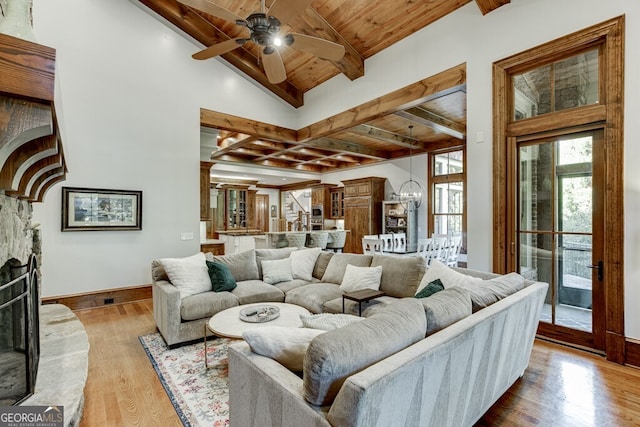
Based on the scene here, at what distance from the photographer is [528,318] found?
7.18 ft

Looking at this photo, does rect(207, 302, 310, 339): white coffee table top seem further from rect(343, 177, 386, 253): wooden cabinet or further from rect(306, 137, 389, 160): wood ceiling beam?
rect(343, 177, 386, 253): wooden cabinet

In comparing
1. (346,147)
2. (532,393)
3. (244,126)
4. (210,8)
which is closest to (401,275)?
(532,393)

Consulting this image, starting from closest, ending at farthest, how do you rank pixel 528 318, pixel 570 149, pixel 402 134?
pixel 528 318
pixel 570 149
pixel 402 134

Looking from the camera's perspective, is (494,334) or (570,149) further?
(570,149)

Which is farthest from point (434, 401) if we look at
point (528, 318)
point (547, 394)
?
point (547, 394)

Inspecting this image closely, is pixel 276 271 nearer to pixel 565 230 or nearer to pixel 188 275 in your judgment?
pixel 188 275

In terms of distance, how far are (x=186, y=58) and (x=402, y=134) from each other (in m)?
4.66

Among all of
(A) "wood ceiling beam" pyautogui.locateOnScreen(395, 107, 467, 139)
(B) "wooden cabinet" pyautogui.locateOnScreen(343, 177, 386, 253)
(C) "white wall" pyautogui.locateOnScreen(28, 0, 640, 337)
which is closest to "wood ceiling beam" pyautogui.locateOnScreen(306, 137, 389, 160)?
(B) "wooden cabinet" pyautogui.locateOnScreen(343, 177, 386, 253)

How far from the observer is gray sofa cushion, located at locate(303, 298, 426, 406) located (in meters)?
1.12

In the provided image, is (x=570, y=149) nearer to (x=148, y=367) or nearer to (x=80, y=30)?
(x=148, y=367)

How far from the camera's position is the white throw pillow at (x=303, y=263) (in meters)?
4.27

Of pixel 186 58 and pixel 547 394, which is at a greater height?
pixel 186 58

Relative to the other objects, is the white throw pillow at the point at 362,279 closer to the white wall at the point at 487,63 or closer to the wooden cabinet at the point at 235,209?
the white wall at the point at 487,63

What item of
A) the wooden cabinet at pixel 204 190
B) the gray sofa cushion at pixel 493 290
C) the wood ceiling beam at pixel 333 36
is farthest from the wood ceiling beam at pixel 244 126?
the gray sofa cushion at pixel 493 290
